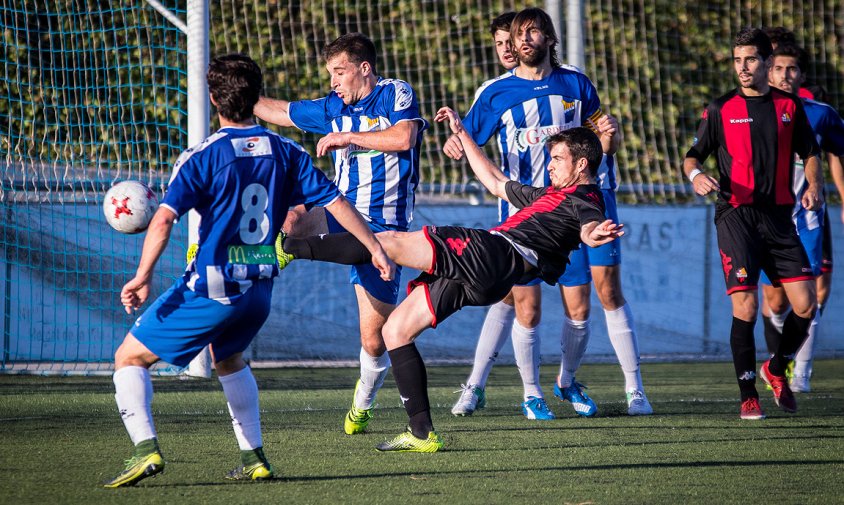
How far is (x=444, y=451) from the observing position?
17.0 feet

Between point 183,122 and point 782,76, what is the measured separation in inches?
230

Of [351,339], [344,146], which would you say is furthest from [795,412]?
[351,339]

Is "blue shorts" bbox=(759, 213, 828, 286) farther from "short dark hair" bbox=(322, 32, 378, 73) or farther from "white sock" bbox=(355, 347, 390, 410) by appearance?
"short dark hair" bbox=(322, 32, 378, 73)

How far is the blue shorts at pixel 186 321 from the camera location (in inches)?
165

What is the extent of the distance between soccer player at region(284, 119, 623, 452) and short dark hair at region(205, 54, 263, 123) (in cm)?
113

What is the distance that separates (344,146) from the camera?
5.49 meters

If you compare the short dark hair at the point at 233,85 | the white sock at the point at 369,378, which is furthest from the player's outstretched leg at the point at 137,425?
the white sock at the point at 369,378

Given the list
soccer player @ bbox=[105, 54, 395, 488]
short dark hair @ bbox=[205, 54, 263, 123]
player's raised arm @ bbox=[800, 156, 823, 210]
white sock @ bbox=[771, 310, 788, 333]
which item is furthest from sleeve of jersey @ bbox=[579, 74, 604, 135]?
short dark hair @ bbox=[205, 54, 263, 123]

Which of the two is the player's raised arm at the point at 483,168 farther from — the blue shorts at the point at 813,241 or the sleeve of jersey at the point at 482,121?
the blue shorts at the point at 813,241

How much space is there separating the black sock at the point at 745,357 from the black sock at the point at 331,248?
236cm

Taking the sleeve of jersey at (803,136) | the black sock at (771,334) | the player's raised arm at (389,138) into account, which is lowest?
the black sock at (771,334)

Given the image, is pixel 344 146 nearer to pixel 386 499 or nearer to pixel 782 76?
pixel 386 499

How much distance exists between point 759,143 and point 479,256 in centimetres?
236

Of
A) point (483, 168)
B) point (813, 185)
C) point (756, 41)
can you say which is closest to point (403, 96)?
point (483, 168)
